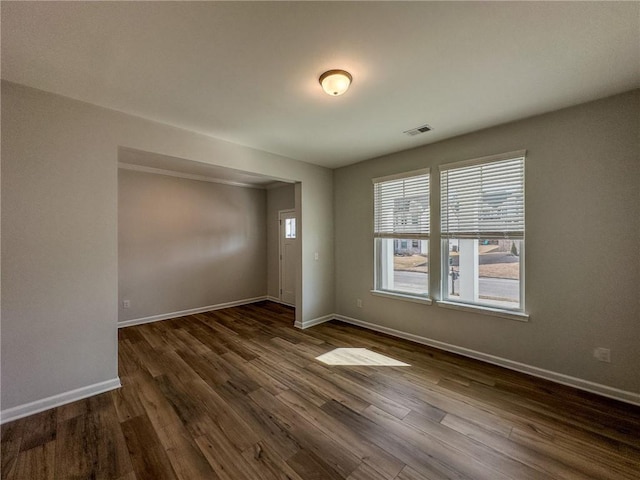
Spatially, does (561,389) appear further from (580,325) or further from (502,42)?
(502,42)

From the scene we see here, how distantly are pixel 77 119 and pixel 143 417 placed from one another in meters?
2.70

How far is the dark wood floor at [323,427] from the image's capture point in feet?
5.48

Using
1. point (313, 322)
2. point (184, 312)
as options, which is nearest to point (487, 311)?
point (313, 322)

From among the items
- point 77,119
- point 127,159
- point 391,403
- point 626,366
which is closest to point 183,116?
point 77,119

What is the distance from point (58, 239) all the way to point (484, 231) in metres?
4.34

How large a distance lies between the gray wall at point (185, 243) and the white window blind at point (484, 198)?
4.19 m

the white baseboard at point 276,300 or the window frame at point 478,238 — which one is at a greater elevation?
the window frame at point 478,238

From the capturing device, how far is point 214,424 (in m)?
2.07

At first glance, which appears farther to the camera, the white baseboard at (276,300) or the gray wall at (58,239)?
the white baseboard at (276,300)

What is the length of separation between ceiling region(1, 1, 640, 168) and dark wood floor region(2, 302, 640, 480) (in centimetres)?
275

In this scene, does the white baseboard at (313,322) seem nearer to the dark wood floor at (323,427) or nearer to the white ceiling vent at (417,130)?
the dark wood floor at (323,427)

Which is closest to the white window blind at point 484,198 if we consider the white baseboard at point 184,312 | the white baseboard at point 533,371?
the white baseboard at point 533,371

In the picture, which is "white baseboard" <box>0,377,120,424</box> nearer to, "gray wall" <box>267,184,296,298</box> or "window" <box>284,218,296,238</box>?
"gray wall" <box>267,184,296,298</box>

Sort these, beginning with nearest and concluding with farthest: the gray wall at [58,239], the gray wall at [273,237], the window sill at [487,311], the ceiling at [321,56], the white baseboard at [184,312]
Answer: the ceiling at [321,56] → the gray wall at [58,239] → the window sill at [487,311] → the white baseboard at [184,312] → the gray wall at [273,237]
